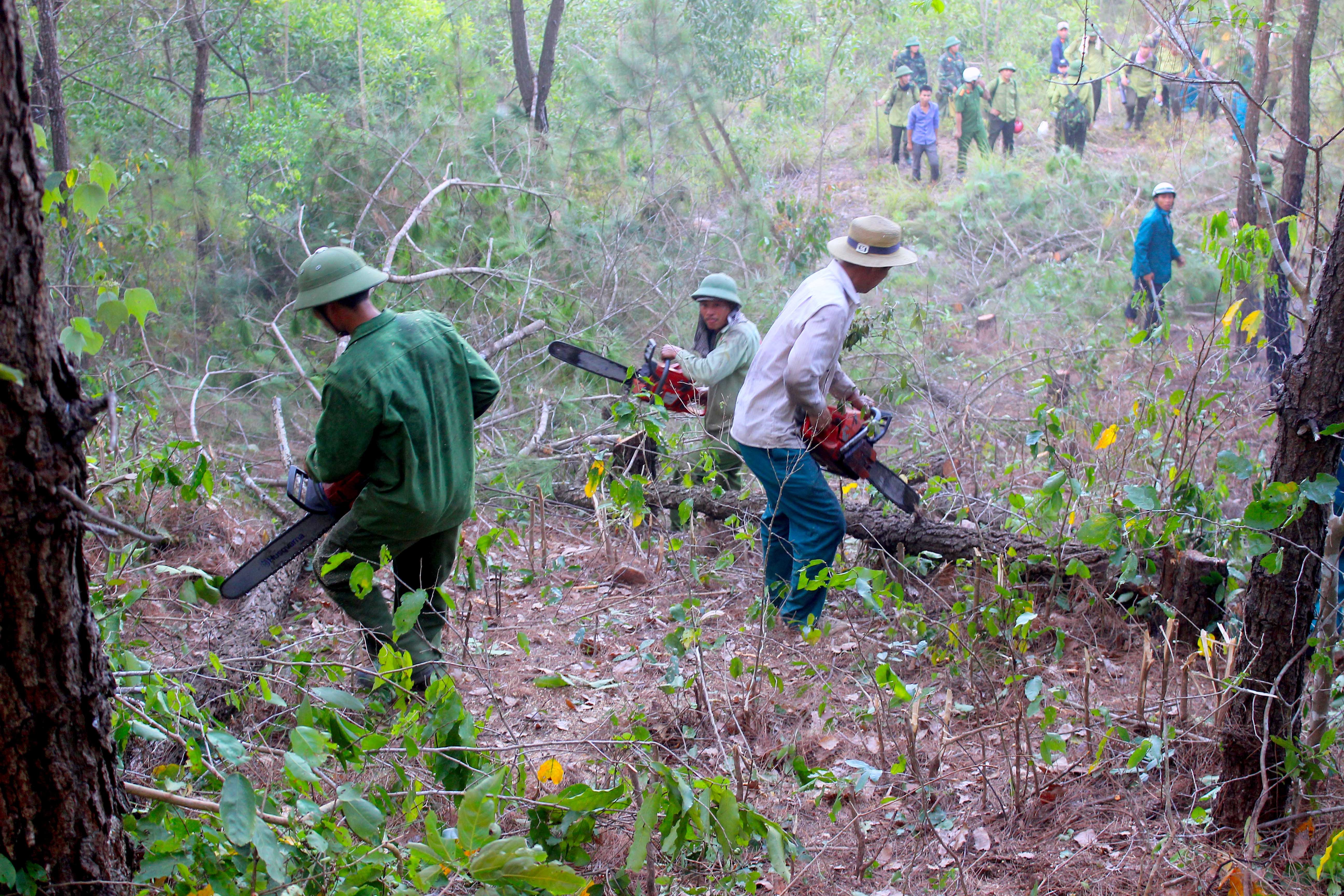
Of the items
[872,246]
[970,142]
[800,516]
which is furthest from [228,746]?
[970,142]

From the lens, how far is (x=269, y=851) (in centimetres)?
165

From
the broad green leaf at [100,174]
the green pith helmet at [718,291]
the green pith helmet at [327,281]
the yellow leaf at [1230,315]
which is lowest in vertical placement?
the green pith helmet at [718,291]

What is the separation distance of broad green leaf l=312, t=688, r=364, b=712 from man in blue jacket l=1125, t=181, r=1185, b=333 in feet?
27.5

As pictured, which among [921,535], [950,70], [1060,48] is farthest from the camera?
[950,70]

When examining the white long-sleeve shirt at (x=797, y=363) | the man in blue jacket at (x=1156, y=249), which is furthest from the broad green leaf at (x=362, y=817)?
the man in blue jacket at (x=1156, y=249)

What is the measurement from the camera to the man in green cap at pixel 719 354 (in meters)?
5.25

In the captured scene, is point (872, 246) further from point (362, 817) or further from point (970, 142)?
point (970, 142)

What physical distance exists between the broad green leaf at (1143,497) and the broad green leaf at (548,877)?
5.50ft

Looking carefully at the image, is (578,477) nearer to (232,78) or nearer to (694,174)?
(694,174)

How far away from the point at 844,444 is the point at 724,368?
1.01m

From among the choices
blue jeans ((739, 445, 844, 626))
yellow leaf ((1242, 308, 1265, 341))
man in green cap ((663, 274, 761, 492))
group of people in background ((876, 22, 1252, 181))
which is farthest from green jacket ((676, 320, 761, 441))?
group of people in background ((876, 22, 1252, 181))

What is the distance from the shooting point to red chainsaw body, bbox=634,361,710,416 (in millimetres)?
5395

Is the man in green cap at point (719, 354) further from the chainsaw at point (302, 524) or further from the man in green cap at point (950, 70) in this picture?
the man in green cap at point (950, 70)

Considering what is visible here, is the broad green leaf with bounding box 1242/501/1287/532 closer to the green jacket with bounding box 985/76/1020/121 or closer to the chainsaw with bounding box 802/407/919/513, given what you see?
the chainsaw with bounding box 802/407/919/513
